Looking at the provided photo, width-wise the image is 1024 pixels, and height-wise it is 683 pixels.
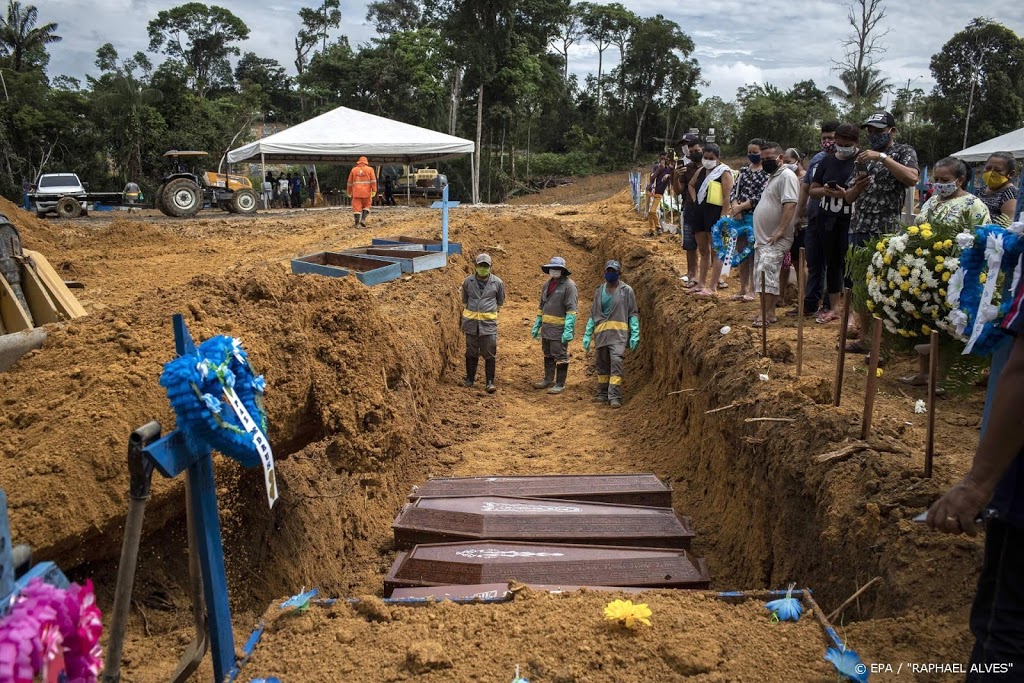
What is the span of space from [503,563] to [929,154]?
37103 mm

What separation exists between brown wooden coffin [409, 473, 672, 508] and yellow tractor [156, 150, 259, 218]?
746 inches

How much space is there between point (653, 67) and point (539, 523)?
41.5 metres

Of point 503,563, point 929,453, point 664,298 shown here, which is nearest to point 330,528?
point 503,563

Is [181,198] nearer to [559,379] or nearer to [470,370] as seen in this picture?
[470,370]

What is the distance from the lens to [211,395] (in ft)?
8.86

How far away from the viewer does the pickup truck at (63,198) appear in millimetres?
22703

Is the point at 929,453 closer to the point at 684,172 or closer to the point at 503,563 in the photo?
the point at 503,563

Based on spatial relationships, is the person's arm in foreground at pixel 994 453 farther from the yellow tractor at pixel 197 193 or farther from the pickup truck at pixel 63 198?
the pickup truck at pixel 63 198

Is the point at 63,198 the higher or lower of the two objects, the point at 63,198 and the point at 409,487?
the higher

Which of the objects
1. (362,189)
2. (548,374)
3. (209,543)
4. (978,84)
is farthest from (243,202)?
(978,84)

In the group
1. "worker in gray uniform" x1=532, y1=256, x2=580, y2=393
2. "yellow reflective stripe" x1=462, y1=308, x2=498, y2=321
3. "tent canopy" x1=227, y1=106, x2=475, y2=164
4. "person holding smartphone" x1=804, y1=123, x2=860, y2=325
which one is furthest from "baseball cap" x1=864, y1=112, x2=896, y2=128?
"tent canopy" x1=227, y1=106, x2=475, y2=164

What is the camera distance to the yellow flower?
124 inches

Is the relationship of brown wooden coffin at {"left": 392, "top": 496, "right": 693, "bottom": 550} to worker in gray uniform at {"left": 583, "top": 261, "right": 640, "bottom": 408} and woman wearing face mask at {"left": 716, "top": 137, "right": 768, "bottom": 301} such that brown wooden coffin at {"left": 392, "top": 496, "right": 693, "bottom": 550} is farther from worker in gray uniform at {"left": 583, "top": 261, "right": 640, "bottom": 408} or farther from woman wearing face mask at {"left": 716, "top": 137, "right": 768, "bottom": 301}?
woman wearing face mask at {"left": 716, "top": 137, "right": 768, "bottom": 301}

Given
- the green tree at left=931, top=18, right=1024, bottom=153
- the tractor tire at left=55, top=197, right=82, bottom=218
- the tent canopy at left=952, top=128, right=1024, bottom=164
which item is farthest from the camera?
the green tree at left=931, top=18, right=1024, bottom=153
